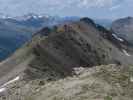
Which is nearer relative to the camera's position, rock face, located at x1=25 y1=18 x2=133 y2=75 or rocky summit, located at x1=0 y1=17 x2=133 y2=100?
rocky summit, located at x1=0 y1=17 x2=133 y2=100

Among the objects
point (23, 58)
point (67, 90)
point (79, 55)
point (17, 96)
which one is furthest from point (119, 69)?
point (79, 55)

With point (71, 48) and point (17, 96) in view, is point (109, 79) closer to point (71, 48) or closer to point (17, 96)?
point (17, 96)

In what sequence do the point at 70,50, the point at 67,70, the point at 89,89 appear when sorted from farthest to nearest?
the point at 70,50 → the point at 67,70 → the point at 89,89

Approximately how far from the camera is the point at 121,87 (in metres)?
27.6

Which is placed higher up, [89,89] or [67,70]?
[89,89]

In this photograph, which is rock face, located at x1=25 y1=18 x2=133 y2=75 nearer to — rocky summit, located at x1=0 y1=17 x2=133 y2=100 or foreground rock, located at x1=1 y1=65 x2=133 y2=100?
rocky summit, located at x1=0 y1=17 x2=133 y2=100

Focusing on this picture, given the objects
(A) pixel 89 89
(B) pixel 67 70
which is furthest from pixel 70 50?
(A) pixel 89 89

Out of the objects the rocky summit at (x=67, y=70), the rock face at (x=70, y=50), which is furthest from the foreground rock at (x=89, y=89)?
the rock face at (x=70, y=50)

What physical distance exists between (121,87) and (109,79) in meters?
1.80

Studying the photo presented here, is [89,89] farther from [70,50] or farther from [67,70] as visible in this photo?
[70,50]

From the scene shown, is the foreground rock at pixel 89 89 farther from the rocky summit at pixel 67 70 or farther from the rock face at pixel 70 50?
the rock face at pixel 70 50

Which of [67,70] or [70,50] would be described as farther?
[70,50]

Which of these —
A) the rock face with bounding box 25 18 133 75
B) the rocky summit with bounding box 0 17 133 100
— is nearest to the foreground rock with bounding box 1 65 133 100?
the rocky summit with bounding box 0 17 133 100

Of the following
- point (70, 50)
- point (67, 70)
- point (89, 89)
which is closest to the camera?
point (89, 89)
